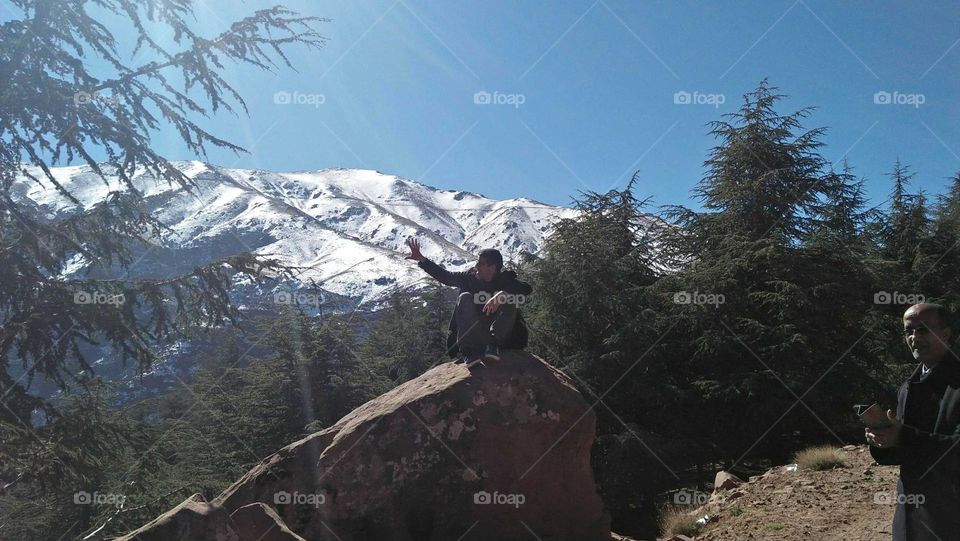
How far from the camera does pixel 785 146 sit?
16.7 m

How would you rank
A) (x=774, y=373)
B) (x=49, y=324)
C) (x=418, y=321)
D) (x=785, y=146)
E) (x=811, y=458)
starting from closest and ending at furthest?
(x=49, y=324) → (x=811, y=458) → (x=774, y=373) → (x=785, y=146) → (x=418, y=321)

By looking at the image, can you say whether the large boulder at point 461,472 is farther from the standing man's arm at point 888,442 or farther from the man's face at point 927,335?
the man's face at point 927,335

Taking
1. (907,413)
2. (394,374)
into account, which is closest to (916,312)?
(907,413)

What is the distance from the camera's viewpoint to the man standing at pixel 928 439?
292 cm

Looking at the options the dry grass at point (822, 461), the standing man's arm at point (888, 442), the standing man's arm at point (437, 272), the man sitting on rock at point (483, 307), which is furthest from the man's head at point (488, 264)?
the dry grass at point (822, 461)

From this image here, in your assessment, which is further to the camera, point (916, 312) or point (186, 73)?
point (186, 73)

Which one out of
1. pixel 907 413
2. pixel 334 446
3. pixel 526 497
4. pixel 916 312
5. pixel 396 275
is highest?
pixel 396 275

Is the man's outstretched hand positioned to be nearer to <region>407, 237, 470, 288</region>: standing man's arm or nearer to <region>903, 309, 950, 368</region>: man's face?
<region>407, 237, 470, 288</region>: standing man's arm

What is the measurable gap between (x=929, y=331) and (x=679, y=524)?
654cm

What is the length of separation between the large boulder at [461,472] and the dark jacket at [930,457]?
163 inches

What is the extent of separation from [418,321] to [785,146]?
15.5 metres

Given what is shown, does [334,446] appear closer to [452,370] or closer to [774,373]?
[452,370]

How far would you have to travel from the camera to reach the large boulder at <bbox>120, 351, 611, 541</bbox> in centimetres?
670

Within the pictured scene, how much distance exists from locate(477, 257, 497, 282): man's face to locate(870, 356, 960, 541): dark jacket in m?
4.74
